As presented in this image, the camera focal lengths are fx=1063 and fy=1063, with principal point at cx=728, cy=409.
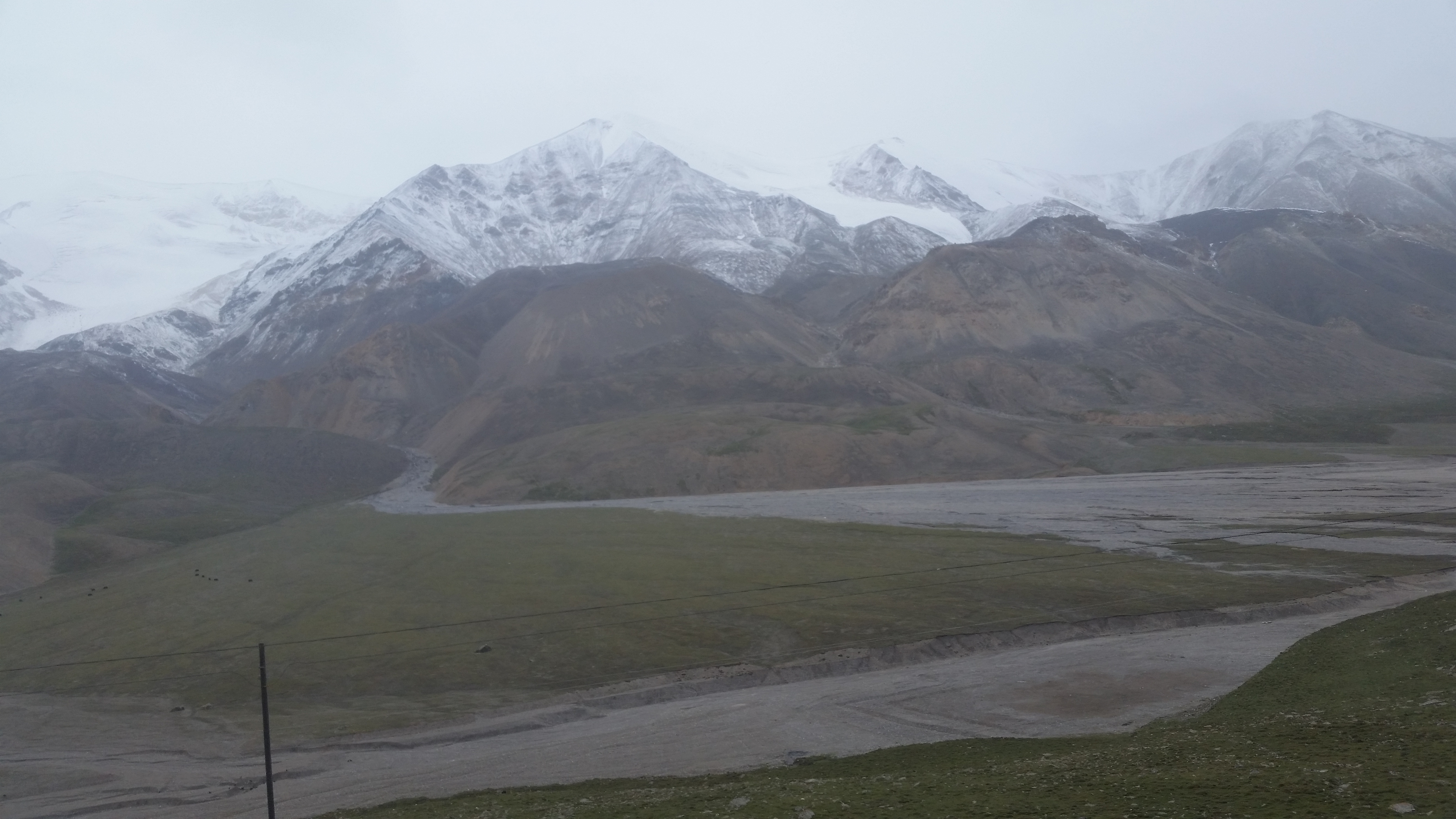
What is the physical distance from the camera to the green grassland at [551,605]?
46.5 m

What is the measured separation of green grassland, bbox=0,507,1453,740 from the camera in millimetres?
46531

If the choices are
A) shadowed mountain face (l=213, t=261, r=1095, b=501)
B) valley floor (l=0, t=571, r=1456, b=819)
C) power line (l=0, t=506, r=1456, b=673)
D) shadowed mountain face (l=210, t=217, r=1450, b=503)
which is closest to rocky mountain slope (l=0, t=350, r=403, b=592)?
shadowed mountain face (l=210, t=217, r=1450, b=503)

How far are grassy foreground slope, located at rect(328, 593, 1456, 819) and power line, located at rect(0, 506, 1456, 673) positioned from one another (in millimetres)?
25819

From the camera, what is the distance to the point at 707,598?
57844 mm

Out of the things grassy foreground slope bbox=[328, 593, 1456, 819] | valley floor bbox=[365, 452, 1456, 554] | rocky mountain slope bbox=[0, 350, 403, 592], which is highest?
rocky mountain slope bbox=[0, 350, 403, 592]

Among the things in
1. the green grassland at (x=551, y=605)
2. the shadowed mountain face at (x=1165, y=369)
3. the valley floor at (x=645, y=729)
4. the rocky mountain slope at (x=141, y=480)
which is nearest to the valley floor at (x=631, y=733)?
the valley floor at (x=645, y=729)

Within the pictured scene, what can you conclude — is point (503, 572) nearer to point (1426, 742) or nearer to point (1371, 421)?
point (1426, 742)

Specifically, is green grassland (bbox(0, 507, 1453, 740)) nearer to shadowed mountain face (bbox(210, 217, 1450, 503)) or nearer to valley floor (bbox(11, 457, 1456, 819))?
valley floor (bbox(11, 457, 1456, 819))

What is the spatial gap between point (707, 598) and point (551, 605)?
861 cm

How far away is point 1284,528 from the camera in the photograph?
74.6 m

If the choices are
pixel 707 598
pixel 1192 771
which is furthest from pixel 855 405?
pixel 1192 771

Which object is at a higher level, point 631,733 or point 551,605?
point 551,605

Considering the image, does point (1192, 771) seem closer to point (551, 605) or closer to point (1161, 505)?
point (551, 605)

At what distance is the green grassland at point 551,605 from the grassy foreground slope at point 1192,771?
1772 centimetres
